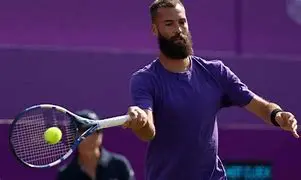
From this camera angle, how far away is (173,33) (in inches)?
176

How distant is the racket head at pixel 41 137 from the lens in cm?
450

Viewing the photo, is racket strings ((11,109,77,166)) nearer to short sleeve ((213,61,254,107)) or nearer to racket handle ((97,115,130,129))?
racket handle ((97,115,130,129))

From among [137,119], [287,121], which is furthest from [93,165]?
[137,119]

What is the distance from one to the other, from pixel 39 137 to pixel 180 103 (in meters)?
1.08

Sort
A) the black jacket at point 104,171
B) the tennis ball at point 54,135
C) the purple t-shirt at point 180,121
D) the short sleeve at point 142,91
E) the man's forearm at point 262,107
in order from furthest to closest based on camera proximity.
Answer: the black jacket at point 104,171 < the man's forearm at point 262,107 < the tennis ball at point 54,135 < the purple t-shirt at point 180,121 < the short sleeve at point 142,91

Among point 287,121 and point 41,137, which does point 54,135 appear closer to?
point 41,137

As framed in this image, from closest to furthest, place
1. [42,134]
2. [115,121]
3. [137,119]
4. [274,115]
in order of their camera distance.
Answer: [137,119]
[115,121]
[274,115]
[42,134]

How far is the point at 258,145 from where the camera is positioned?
790 cm

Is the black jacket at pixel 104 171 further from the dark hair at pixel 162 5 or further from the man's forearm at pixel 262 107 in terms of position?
the dark hair at pixel 162 5

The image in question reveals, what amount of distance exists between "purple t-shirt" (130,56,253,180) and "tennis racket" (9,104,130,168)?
10.2 inches

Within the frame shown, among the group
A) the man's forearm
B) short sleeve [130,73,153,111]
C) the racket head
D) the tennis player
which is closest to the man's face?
the tennis player

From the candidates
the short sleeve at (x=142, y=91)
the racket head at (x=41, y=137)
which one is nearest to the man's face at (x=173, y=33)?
the short sleeve at (x=142, y=91)

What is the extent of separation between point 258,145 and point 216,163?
3457 mm

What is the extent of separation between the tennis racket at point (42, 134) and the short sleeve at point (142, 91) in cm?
16
